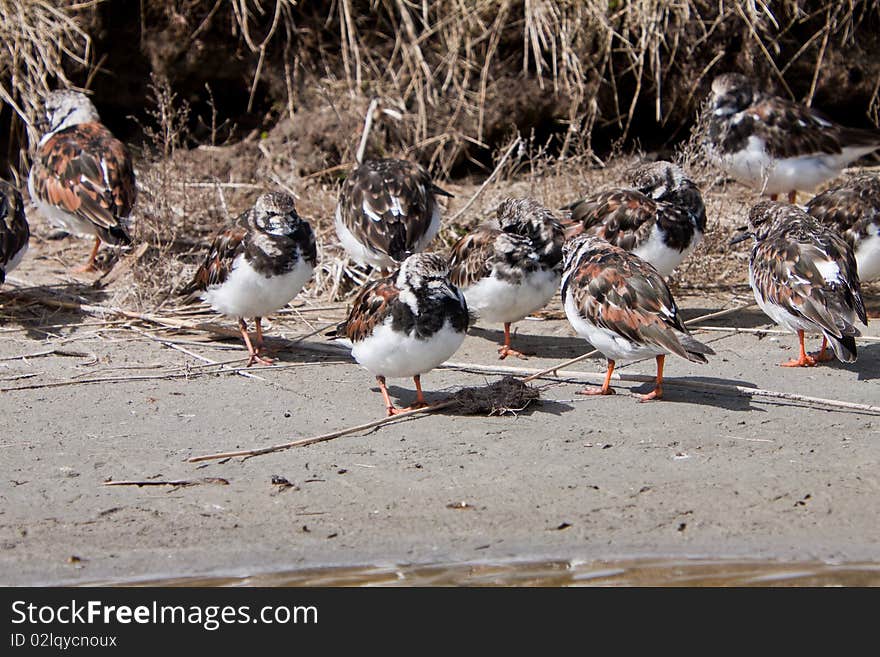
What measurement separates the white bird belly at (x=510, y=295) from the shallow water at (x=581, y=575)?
2579mm

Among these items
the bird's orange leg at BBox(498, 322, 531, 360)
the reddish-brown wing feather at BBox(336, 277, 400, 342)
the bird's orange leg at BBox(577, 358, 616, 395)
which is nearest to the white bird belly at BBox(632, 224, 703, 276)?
the bird's orange leg at BBox(498, 322, 531, 360)

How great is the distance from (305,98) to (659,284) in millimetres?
5239

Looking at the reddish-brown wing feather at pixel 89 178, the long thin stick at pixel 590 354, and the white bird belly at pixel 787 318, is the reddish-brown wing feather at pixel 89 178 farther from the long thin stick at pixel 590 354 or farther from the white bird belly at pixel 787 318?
the white bird belly at pixel 787 318

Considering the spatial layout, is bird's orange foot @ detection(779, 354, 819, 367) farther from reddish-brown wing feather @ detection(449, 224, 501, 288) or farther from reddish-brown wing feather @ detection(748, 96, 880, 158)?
reddish-brown wing feather @ detection(748, 96, 880, 158)

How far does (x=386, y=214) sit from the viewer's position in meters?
7.58

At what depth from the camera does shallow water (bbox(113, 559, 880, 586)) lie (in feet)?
14.5

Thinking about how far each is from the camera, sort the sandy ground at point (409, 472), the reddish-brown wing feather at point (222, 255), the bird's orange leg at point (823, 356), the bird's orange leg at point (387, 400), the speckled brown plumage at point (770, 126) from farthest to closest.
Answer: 1. the speckled brown plumage at point (770, 126)
2. the bird's orange leg at point (823, 356)
3. the reddish-brown wing feather at point (222, 255)
4. the bird's orange leg at point (387, 400)
5. the sandy ground at point (409, 472)

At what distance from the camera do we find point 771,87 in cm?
1037

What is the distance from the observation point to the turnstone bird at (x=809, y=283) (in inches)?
253

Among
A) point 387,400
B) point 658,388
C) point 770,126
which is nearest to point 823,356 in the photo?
point 658,388

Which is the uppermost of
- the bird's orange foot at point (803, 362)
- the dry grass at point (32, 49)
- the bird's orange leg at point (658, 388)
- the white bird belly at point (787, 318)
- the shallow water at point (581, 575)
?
the dry grass at point (32, 49)

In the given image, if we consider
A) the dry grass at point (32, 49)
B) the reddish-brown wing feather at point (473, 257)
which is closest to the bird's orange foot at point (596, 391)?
the reddish-brown wing feather at point (473, 257)

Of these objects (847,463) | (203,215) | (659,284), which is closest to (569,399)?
(659,284)

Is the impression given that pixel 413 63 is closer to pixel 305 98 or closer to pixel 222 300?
pixel 305 98
